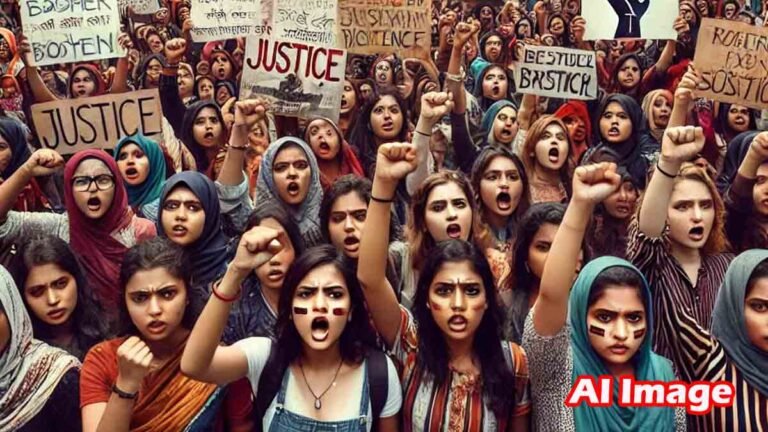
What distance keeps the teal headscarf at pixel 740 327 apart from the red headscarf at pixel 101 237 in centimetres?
260

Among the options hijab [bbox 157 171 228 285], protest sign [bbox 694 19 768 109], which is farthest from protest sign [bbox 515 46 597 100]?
hijab [bbox 157 171 228 285]

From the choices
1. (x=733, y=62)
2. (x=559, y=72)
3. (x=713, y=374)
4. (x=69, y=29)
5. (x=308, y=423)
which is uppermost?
(x=69, y=29)

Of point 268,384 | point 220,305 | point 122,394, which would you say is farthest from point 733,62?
point 122,394

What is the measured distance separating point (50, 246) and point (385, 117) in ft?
9.57

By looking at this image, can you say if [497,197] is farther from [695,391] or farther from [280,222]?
[695,391]

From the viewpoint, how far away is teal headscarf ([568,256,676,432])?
255 centimetres

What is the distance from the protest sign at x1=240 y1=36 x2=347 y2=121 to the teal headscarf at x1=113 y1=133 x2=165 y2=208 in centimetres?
71

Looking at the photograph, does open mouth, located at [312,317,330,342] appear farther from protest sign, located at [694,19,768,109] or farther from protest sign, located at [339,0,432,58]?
protest sign, located at [339,0,432,58]

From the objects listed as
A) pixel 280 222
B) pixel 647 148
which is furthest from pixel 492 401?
pixel 647 148

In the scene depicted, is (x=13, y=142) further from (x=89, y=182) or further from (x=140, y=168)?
(x=89, y=182)

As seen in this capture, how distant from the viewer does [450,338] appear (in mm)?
2742

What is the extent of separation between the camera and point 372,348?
2.76 meters

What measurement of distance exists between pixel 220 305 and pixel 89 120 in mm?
2940

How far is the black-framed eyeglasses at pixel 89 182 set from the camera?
405 cm
